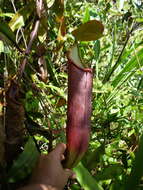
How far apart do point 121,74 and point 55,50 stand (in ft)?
1.16

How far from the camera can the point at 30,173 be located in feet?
2.69

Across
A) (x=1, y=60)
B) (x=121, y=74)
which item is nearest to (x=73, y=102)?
Result: (x=1, y=60)

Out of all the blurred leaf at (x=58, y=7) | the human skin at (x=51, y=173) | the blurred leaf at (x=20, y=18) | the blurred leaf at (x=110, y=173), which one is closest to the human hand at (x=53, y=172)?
the human skin at (x=51, y=173)

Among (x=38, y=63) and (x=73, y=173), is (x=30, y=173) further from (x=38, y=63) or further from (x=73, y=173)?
(x=38, y=63)

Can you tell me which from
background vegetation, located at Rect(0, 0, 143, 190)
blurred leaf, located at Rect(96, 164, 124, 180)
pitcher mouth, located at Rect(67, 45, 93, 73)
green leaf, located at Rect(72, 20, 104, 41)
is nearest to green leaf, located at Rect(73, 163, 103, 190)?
background vegetation, located at Rect(0, 0, 143, 190)

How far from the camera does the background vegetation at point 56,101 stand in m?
0.85

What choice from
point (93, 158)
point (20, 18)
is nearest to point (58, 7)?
point (20, 18)

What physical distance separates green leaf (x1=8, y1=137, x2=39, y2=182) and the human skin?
2 centimetres

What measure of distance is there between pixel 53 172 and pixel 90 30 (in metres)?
0.42

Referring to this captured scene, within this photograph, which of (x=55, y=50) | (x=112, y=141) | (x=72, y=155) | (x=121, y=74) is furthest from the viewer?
(x=121, y=74)

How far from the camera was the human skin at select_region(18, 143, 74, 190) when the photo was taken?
76 cm

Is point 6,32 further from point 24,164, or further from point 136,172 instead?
point 136,172

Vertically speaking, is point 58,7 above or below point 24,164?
above

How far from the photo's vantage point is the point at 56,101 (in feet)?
4.45
